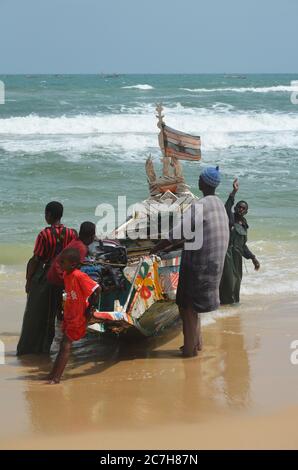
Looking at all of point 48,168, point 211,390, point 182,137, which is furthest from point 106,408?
point 48,168

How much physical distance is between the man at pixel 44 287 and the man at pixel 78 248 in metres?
0.19

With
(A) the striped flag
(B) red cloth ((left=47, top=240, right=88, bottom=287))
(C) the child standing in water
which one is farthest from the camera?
(A) the striped flag

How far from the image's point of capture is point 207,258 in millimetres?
6027

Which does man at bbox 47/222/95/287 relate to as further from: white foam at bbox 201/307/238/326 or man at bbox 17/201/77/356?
white foam at bbox 201/307/238/326

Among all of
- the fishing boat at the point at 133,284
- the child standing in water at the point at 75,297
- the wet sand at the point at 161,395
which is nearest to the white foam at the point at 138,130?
the fishing boat at the point at 133,284

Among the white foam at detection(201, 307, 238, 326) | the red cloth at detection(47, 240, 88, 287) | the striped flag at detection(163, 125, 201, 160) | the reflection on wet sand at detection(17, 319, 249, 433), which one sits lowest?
the white foam at detection(201, 307, 238, 326)

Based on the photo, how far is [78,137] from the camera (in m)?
25.3

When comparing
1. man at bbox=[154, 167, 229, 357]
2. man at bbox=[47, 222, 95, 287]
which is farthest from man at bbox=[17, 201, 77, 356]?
man at bbox=[154, 167, 229, 357]

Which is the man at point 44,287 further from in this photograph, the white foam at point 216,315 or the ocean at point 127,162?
the ocean at point 127,162

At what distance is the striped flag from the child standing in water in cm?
335

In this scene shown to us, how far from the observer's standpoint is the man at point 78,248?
230 inches

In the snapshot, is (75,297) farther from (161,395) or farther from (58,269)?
(161,395)

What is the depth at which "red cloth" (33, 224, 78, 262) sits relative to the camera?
6160mm

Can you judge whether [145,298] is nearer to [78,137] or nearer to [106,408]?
[106,408]
